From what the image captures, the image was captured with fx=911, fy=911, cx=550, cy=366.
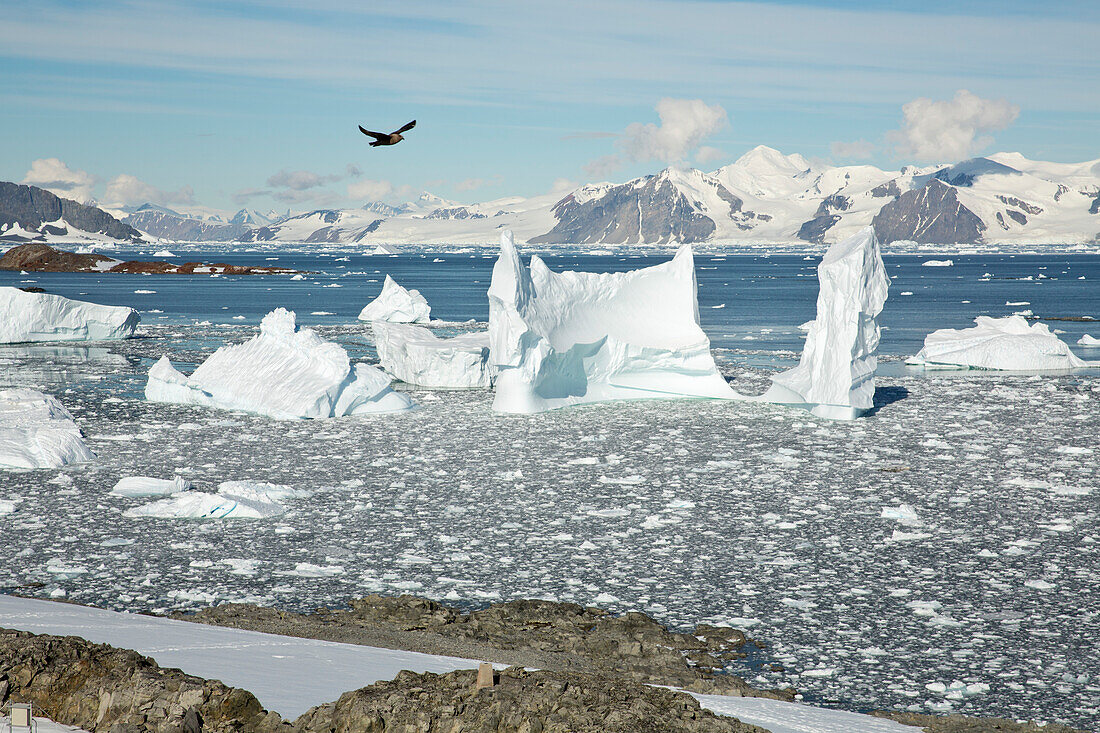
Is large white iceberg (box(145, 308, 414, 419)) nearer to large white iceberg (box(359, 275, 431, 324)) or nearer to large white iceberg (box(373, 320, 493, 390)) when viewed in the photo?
large white iceberg (box(373, 320, 493, 390))

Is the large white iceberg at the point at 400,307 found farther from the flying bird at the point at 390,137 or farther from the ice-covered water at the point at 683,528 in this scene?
the flying bird at the point at 390,137

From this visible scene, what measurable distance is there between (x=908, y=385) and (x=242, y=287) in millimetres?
43549

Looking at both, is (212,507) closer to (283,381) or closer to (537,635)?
(537,635)

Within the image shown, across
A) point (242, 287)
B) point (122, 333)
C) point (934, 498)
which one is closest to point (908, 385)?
point (934, 498)

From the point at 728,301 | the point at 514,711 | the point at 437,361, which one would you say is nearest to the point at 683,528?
the point at 514,711

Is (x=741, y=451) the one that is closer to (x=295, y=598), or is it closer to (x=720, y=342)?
(x=295, y=598)

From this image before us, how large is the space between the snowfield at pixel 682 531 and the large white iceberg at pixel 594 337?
1.12 metres

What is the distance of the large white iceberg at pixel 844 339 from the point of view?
Result: 13211mm

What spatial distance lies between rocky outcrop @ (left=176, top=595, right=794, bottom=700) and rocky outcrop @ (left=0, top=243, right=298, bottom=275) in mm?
68495

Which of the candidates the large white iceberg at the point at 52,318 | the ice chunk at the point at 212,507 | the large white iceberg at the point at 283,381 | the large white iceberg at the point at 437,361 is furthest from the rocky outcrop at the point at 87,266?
the ice chunk at the point at 212,507

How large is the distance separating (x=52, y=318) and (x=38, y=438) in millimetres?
15044

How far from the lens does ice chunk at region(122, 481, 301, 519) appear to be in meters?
8.02

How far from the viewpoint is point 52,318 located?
2331cm

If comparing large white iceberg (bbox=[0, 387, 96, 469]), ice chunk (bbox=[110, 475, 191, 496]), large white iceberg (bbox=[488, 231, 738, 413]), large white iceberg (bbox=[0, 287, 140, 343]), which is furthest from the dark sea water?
ice chunk (bbox=[110, 475, 191, 496])
